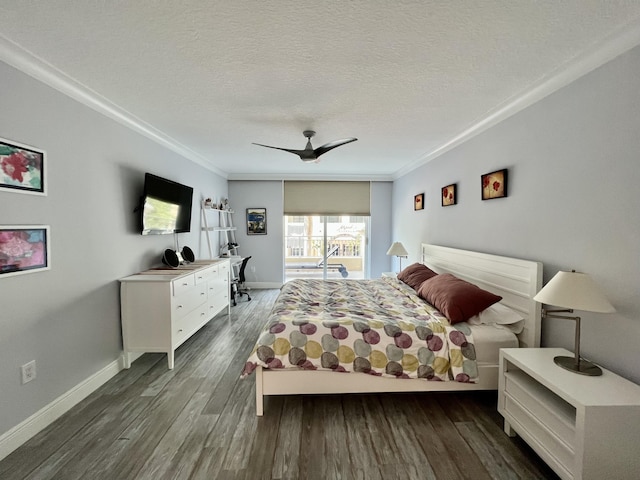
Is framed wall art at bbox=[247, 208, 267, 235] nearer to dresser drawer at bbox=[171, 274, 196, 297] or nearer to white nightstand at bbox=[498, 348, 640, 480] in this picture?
dresser drawer at bbox=[171, 274, 196, 297]

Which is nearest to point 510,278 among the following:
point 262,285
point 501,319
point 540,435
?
point 501,319

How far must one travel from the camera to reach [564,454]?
1.47 metres

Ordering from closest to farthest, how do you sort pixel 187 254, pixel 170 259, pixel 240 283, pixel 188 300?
1. pixel 188 300
2. pixel 170 259
3. pixel 187 254
4. pixel 240 283

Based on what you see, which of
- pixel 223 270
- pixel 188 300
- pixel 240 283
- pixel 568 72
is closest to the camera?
pixel 568 72

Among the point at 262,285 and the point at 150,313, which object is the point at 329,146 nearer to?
the point at 150,313

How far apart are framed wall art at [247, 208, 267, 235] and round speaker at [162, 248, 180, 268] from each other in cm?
280

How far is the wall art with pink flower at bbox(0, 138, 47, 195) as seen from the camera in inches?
69.8

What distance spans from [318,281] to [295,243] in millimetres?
2825

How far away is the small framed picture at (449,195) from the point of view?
3596 millimetres

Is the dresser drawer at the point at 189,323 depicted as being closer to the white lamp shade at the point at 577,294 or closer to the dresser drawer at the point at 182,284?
the dresser drawer at the point at 182,284

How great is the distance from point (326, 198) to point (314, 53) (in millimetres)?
4460

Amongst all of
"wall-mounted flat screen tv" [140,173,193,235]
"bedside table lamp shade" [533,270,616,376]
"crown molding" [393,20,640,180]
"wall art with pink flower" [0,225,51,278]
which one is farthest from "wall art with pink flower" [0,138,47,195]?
"crown molding" [393,20,640,180]

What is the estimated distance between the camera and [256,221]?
6.35 meters

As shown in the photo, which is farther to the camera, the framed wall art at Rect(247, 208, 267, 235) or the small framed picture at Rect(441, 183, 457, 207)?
the framed wall art at Rect(247, 208, 267, 235)
